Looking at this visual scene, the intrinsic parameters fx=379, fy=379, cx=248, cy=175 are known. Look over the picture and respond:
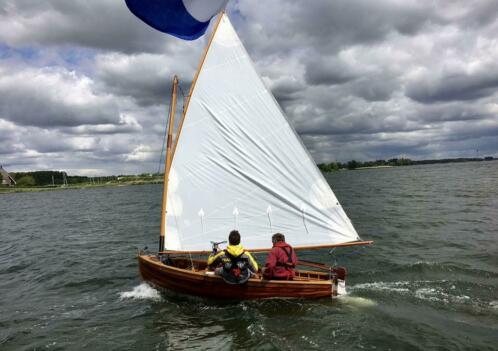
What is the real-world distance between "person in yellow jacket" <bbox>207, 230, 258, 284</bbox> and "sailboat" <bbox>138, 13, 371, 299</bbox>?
528 mm

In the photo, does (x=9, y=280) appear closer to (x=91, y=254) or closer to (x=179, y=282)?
(x=91, y=254)

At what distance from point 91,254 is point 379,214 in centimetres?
2351

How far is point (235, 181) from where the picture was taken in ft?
44.3

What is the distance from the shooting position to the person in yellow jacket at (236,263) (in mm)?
11688

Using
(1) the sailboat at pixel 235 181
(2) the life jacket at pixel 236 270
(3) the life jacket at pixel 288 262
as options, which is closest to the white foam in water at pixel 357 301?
(1) the sailboat at pixel 235 181

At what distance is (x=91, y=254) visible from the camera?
79.1ft

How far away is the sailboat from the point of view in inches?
507

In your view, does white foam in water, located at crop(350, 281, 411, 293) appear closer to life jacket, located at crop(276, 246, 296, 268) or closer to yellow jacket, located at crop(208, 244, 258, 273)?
life jacket, located at crop(276, 246, 296, 268)

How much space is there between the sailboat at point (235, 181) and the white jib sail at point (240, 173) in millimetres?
34

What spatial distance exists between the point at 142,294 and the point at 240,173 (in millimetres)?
6412

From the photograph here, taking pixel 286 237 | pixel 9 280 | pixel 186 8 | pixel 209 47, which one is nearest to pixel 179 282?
pixel 286 237

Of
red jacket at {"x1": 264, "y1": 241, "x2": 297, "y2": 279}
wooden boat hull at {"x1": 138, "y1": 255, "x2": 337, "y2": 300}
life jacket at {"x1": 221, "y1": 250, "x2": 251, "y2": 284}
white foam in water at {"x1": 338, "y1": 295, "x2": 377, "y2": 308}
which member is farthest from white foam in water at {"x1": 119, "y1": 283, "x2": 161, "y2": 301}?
white foam in water at {"x1": 338, "y1": 295, "x2": 377, "y2": 308}

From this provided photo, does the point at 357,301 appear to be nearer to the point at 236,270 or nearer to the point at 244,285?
the point at 244,285

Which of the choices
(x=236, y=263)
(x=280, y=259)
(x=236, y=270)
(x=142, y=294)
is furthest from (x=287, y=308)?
(x=142, y=294)
